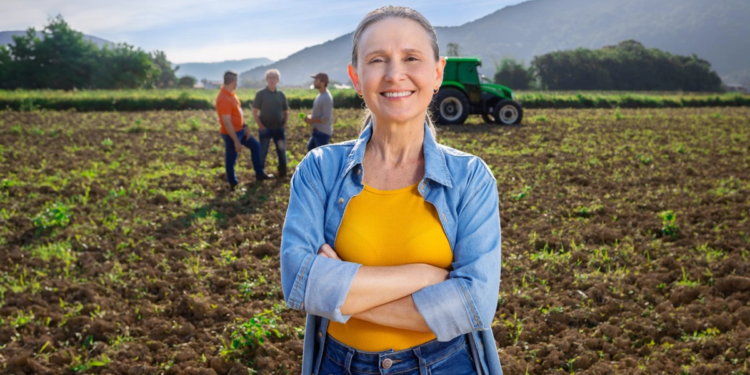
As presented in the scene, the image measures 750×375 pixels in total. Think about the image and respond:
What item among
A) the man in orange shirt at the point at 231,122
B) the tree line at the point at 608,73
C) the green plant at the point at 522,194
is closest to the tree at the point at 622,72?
the tree line at the point at 608,73

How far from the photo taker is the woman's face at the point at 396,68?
60.6 inches

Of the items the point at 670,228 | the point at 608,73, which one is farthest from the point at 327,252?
the point at 608,73

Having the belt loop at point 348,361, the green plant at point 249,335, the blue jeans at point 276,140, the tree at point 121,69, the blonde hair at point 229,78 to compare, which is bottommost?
the green plant at point 249,335

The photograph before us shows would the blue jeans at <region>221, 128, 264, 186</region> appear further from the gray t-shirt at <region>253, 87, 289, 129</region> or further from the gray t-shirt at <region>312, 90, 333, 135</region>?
the gray t-shirt at <region>312, 90, 333, 135</region>

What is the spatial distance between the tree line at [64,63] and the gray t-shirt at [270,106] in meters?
43.9

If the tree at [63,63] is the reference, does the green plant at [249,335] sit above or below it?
below

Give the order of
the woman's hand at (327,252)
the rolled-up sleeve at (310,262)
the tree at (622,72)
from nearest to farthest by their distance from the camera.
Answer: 1. the rolled-up sleeve at (310,262)
2. the woman's hand at (327,252)
3. the tree at (622,72)

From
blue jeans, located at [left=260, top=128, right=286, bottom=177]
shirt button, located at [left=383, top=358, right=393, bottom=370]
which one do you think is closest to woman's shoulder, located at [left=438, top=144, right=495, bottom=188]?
shirt button, located at [left=383, top=358, right=393, bottom=370]

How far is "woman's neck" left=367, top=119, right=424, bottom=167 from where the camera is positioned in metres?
1.68

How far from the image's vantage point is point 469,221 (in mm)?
1586


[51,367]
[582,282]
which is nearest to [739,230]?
[582,282]

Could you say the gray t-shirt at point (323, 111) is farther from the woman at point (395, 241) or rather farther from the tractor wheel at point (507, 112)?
the tractor wheel at point (507, 112)

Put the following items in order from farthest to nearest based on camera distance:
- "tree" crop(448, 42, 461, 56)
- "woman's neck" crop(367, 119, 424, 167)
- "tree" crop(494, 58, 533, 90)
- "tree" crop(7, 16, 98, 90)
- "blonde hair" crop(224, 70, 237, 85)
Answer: "tree" crop(494, 58, 533, 90), "tree" crop(7, 16, 98, 90), "tree" crop(448, 42, 461, 56), "blonde hair" crop(224, 70, 237, 85), "woman's neck" crop(367, 119, 424, 167)

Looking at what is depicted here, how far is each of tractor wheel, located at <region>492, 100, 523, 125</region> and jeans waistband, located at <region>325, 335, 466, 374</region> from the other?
14937 mm
